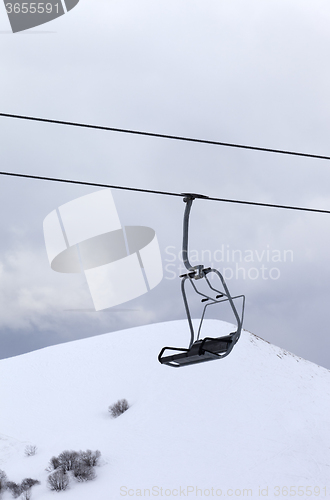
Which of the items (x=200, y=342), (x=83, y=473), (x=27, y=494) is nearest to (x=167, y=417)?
(x=83, y=473)

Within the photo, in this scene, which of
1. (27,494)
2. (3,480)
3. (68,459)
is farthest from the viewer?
(68,459)

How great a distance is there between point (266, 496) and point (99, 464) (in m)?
12.5

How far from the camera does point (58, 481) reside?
32094 mm

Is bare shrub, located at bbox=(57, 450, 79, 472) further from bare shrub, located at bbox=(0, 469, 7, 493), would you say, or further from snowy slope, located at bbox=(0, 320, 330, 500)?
bare shrub, located at bbox=(0, 469, 7, 493)

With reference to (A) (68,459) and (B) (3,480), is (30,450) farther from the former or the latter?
(A) (68,459)

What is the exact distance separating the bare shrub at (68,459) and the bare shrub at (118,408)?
24.7 ft

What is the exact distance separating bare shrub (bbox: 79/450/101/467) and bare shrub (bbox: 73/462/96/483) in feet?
1.94

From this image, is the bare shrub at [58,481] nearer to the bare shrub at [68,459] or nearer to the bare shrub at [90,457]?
the bare shrub at [68,459]

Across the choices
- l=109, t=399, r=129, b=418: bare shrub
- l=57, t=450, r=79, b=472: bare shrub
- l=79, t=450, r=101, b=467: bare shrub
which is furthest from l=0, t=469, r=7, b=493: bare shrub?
l=109, t=399, r=129, b=418: bare shrub

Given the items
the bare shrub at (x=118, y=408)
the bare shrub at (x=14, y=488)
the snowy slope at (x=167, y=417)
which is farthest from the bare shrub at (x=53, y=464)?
the bare shrub at (x=118, y=408)

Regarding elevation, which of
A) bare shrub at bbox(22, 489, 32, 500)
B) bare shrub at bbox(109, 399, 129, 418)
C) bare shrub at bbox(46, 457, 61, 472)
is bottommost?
bare shrub at bbox(109, 399, 129, 418)

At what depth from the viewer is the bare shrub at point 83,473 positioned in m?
32.6

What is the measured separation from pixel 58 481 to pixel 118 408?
38.6 ft

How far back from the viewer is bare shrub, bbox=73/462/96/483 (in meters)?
32.6
